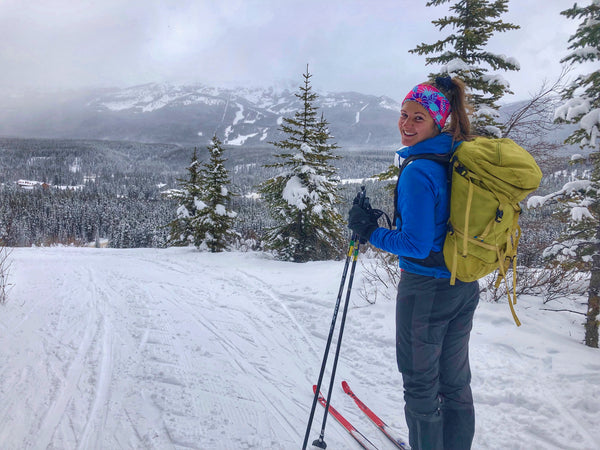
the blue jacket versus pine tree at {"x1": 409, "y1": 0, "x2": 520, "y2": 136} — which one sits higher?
pine tree at {"x1": 409, "y1": 0, "x2": 520, "y2": 136}

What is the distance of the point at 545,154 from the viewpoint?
25.4ft

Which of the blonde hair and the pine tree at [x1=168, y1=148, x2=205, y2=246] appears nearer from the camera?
the blonde hair

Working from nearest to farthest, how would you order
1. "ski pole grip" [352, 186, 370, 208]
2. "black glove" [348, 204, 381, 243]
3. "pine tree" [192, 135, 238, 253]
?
"black glove" [348, 204, 381, 243] < "ski pole grip" [352, 186, 370, 208] < "pine tree" [192, 135, 238, 253]

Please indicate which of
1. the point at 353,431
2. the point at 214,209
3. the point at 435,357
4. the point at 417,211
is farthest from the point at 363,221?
the point at 214,209

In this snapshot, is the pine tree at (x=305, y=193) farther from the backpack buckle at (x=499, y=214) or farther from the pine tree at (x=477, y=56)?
the backpack buckle at (x=499, y=214)

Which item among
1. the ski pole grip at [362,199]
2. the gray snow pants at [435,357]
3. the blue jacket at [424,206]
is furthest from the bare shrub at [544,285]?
the blue jacket at [424,206]

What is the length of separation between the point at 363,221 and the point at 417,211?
0.61m

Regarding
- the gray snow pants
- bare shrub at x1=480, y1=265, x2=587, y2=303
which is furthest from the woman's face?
bare shrub at x1=480, y1=265, x2=587, y2=303

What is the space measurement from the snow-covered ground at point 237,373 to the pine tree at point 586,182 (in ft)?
3.03

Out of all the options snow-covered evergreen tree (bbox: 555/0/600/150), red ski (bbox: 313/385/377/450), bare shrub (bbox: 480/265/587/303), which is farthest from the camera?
bare shrub (bbox: 480/265/587/303)

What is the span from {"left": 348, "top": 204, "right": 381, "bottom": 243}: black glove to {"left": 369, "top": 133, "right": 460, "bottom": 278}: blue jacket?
318 mm

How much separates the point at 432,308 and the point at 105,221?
10420 cm

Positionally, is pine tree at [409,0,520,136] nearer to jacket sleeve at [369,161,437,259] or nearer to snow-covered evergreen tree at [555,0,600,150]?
snow-covered evergreen tree at [555,0,600,150]

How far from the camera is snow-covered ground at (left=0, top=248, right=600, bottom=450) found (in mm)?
2947
